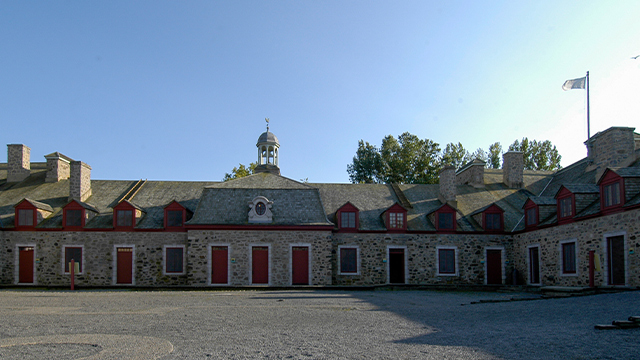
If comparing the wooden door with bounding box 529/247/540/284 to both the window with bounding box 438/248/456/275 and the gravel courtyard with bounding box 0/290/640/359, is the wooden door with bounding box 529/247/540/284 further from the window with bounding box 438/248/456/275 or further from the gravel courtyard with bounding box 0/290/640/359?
the gravel courtyard with bounding box 0/290/640/359

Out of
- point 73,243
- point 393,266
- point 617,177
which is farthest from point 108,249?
point 617,177

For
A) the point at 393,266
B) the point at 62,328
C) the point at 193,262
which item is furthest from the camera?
the point at 393,266

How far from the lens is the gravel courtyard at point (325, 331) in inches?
313

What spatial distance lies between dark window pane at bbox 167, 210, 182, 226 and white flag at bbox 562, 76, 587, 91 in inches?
833

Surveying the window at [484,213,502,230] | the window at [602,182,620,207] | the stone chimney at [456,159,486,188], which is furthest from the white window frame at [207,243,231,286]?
the window at [602,182,620,207]

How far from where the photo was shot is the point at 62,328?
10633 mm

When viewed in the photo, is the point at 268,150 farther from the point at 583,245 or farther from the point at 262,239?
the point at 583,245

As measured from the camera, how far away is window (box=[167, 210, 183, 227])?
28219 mm

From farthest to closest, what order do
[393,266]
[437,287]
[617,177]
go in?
1. [393,266]
2. [437,287]
3. [617,177]

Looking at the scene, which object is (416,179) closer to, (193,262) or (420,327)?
(193,262)

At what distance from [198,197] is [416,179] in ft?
80.4

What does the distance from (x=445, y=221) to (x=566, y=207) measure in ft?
23.7

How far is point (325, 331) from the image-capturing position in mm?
10094

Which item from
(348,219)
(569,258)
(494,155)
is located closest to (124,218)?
(348,219)
